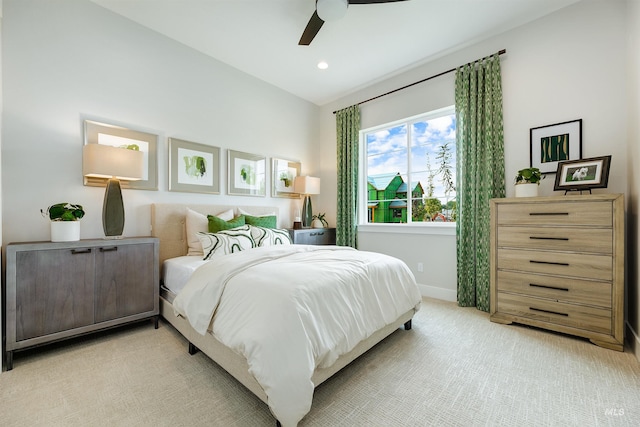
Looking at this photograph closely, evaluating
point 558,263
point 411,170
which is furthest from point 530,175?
point 411,170

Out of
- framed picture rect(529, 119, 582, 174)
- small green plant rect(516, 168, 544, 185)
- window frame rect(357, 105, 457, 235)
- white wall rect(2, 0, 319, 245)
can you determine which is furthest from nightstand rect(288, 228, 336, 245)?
framed picture rect(529, 119, 582, 174)

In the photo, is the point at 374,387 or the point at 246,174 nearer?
the point at 374,387

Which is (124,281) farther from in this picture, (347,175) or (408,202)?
(408,202)

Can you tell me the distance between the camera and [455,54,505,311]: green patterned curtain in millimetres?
2809

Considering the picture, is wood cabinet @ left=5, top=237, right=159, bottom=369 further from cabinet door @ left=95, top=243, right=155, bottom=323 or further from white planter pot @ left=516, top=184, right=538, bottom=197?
white planter pot @ left=516, top=184, right=538, bottom=197

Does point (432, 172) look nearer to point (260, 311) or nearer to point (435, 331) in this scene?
point (435, 331)

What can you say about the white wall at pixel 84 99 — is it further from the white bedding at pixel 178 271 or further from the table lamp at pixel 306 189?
the table lamp at pixel 306 189

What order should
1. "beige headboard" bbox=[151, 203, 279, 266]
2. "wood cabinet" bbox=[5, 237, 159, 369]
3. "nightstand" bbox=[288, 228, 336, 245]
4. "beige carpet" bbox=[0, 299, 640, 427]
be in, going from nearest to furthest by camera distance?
"beige carpet" bbox=[0, 299, 640, 427]
"wood cabinet" bbox=[5, 237, 159, 369]
"beige headboard" bbox=[151, 203, 279, 266]
"nightstand" bbox=[288, 228, 336, 245]

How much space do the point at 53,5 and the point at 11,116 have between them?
1.06 meters

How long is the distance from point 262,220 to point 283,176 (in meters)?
1.05

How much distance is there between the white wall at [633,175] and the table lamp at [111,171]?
160 inches

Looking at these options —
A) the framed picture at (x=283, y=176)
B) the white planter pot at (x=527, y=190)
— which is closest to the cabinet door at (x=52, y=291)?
the framed picture at (x=283, y=176)

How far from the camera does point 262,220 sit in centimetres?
333

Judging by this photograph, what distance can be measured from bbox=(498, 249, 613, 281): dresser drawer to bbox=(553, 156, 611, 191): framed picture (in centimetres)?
59
